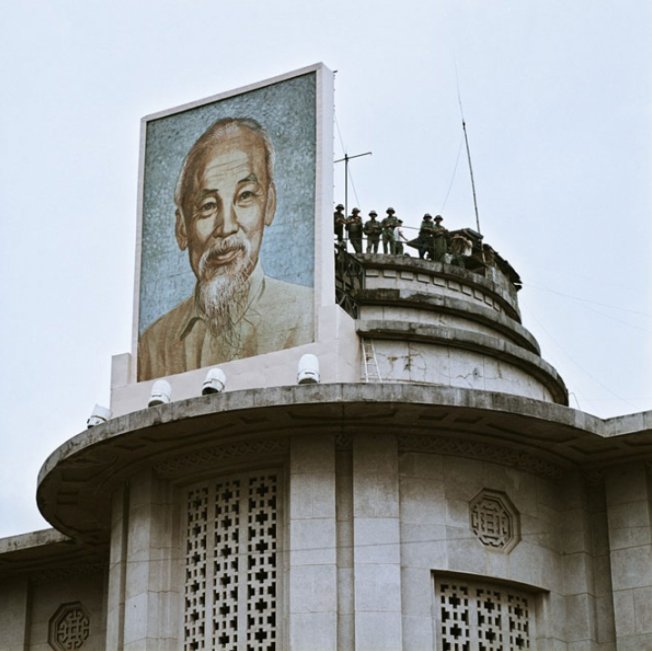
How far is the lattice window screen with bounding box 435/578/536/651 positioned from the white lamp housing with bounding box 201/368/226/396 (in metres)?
4.71

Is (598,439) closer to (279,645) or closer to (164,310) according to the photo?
(279,645)

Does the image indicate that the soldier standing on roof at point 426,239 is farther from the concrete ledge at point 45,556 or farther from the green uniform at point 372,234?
the concrete ledge at point 45,556

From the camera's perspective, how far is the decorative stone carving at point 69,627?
2892 centimetres

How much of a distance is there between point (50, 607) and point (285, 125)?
1118 centimetres

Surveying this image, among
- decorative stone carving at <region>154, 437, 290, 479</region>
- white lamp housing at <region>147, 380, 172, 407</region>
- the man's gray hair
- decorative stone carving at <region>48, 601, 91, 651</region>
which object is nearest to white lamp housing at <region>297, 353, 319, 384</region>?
decorative stone carving at <region>154, 437, 290, 479</region>

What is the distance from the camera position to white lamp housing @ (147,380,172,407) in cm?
2394

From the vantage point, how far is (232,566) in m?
23.1

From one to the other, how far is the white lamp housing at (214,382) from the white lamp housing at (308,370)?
4.29ft

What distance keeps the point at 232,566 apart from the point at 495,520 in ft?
14.3

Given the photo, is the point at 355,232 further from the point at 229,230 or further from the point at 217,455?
the point at 217,455

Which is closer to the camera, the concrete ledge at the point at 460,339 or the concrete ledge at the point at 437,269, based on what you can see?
the concrete ledge at the point at 460,339

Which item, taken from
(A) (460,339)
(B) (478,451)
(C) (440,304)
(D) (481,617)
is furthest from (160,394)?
(D) (481,617)

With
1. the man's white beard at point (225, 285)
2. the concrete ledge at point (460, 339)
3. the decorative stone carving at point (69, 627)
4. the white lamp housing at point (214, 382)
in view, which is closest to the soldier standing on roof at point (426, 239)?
the concrete ledge at point (460, 339)

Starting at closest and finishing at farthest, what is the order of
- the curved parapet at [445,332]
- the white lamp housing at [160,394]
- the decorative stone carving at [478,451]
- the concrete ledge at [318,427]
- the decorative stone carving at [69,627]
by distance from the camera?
the concrete ledge at [318,427] < the decorative stone carving at [478,451] < the white lamp housing at [160,394] < the curved parapet at [445,332] < the decorative stone carving at [69,627]
